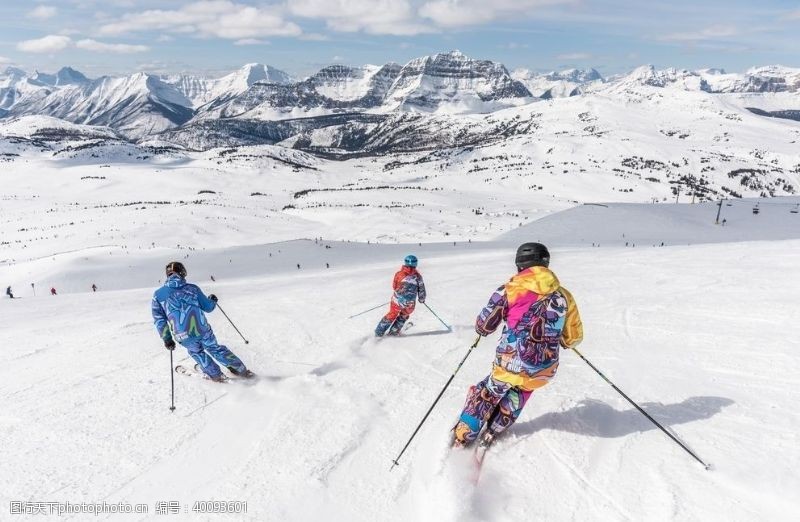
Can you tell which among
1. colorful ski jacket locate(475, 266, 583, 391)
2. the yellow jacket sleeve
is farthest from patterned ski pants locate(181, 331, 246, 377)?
the yellow jacket sleeve

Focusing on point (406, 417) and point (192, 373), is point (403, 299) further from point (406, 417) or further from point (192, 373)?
point (192, 373)

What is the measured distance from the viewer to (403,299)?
9.48 metres

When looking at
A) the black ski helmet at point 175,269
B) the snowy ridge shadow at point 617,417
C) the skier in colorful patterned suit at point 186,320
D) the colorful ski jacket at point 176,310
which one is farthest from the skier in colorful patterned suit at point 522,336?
the black ski helmet at point 175,269

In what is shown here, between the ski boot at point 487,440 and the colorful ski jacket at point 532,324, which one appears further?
the ski boot at point 487,440

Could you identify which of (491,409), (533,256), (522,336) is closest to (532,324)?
(522,336)

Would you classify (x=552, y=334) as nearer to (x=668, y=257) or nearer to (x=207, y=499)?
(x=207, y=499)

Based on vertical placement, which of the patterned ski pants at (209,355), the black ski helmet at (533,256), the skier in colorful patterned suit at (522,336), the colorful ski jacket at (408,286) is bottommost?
the patterned ski pants at (209,355)

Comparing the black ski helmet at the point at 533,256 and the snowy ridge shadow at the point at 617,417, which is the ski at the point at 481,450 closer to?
the snowy ridge shadow at the point at 617,417

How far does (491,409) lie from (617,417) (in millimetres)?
1839

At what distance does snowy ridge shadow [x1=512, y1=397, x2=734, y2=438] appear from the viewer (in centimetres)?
552

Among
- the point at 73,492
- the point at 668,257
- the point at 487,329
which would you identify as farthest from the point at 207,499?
the point at 668,257

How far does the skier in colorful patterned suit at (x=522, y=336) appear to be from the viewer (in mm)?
4824

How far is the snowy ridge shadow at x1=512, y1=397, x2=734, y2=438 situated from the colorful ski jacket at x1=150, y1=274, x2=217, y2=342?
16.1 feet

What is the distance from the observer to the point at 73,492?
4484mm
